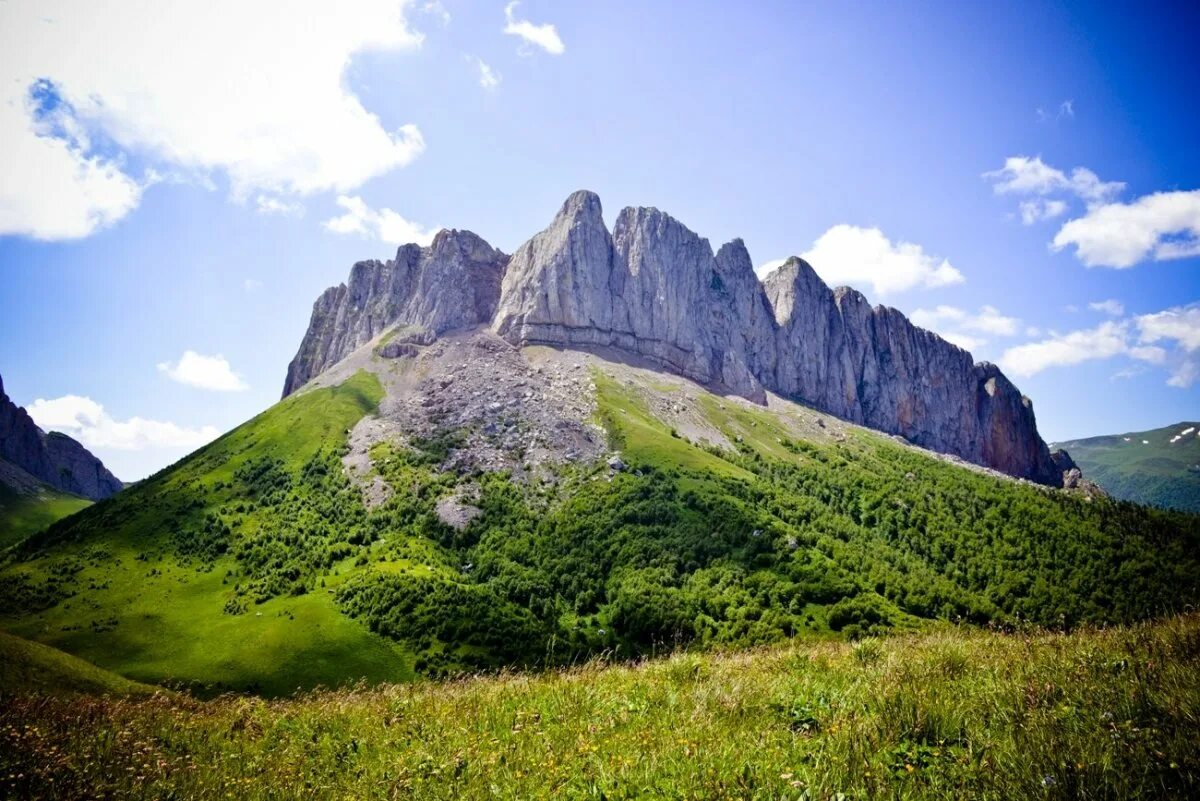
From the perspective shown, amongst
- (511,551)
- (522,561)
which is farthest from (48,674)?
(511,551)

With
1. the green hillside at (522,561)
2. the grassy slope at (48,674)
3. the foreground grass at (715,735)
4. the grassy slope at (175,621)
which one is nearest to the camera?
the foreground grass at (715,735)

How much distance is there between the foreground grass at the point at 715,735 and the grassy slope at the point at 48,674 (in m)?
8.88

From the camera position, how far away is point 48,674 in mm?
19219

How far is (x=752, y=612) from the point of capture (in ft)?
353

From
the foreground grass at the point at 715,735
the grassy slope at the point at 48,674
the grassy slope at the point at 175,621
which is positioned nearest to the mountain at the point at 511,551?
the grassy slope at the point at 175,621

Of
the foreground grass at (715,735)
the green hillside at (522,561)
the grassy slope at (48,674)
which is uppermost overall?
the foreground grass at (715,735)

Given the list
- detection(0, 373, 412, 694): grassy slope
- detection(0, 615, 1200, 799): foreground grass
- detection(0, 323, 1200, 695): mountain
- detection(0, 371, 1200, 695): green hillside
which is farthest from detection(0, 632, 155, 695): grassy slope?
detection(0, 371, 1200, 695): green hillside

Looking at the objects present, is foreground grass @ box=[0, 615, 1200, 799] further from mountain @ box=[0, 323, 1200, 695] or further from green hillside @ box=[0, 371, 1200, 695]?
green hillside @ box=[0, 371, 1200, 695]

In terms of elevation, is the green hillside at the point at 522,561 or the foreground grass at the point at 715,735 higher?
the foreground grass at the point at 715,735

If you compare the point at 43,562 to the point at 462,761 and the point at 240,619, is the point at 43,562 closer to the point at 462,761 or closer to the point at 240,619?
the point at 240,619

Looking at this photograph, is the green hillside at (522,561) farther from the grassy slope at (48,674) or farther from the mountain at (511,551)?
the grassy slope at (48,674)

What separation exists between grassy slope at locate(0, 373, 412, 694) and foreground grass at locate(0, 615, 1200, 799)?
204 ft

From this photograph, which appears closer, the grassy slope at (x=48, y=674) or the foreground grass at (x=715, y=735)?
the foreground grass at (x=715, y=735)

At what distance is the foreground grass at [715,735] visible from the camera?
586 cm
